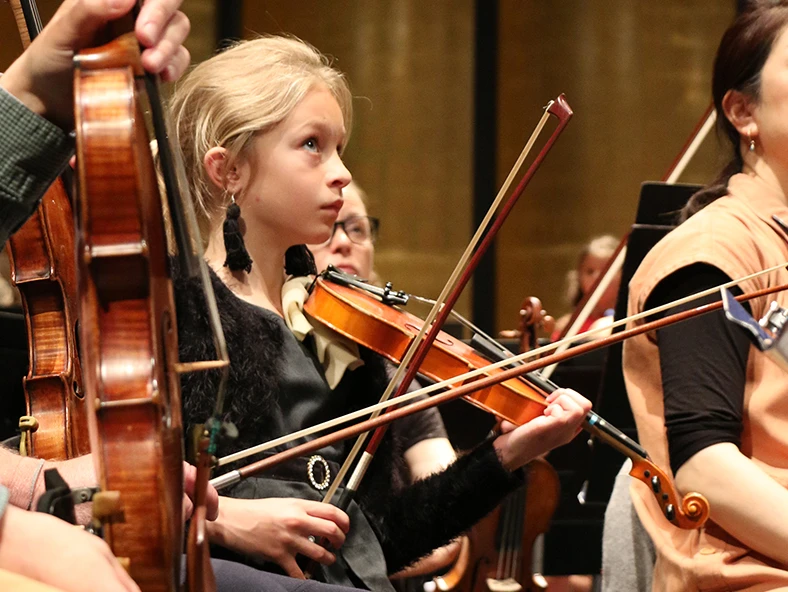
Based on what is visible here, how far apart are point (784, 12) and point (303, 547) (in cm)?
101

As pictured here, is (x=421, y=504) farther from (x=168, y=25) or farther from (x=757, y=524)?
(x=168, y=25)

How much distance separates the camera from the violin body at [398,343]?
153 centimetres

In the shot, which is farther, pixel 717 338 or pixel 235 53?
pixel 235 53

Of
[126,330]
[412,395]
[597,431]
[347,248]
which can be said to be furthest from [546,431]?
[347,248]

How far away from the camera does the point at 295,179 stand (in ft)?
5.12

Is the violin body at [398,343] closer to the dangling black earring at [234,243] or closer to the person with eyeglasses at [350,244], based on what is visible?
the dangling black earring at [234,243]

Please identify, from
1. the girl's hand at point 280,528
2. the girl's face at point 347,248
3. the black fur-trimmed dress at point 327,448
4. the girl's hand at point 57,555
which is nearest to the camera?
the girl's hand at point 57,555

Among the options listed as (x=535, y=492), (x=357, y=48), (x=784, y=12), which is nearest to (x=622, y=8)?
(x=357, y=48)

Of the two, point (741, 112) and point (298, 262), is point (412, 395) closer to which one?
point (298, 262)

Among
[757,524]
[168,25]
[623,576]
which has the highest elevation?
[168,25]

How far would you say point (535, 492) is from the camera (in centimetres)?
235

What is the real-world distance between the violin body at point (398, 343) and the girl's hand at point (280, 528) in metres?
0.30

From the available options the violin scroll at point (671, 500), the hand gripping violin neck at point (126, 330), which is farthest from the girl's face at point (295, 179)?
the hand gripping violin neck at point (126, 330)

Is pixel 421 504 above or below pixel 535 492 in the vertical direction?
above
